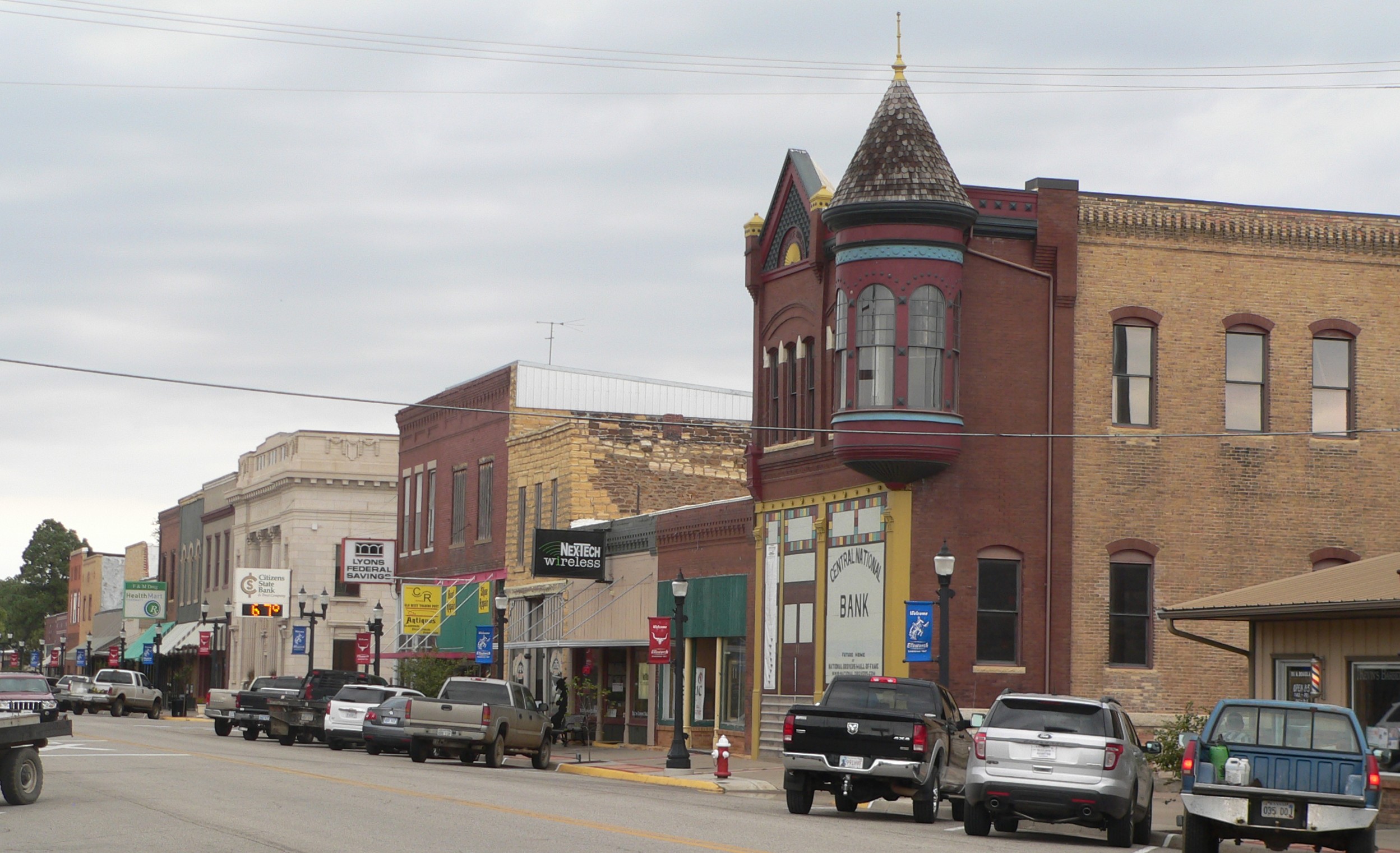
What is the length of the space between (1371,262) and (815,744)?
18.8 m

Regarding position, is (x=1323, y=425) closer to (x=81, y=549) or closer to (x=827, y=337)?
(x=827, y=337)

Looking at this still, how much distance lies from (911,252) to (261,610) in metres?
41.3

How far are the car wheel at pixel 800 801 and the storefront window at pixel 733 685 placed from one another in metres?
15.9

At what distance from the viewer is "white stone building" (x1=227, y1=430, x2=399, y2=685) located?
227 ft

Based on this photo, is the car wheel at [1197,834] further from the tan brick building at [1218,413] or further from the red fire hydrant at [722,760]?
the tan brick building at [1218,413]

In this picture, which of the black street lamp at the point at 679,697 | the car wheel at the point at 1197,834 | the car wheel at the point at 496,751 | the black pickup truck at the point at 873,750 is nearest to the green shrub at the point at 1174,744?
the black pickup truck at the point at 873,750

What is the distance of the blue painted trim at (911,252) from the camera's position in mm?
32125

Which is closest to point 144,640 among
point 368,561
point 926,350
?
point 368,561

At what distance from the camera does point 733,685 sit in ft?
127

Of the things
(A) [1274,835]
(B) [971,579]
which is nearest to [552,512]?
(B) [971,579]

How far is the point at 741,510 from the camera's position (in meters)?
38.7

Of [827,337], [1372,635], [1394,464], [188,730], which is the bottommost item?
[188,730]

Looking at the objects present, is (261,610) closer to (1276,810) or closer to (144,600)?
(144,600)

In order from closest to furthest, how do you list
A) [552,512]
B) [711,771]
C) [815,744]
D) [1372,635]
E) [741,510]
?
1. [815,744]
2. [1372,635]
3. [711,771]
4. [741,510]
5. [552,512]
